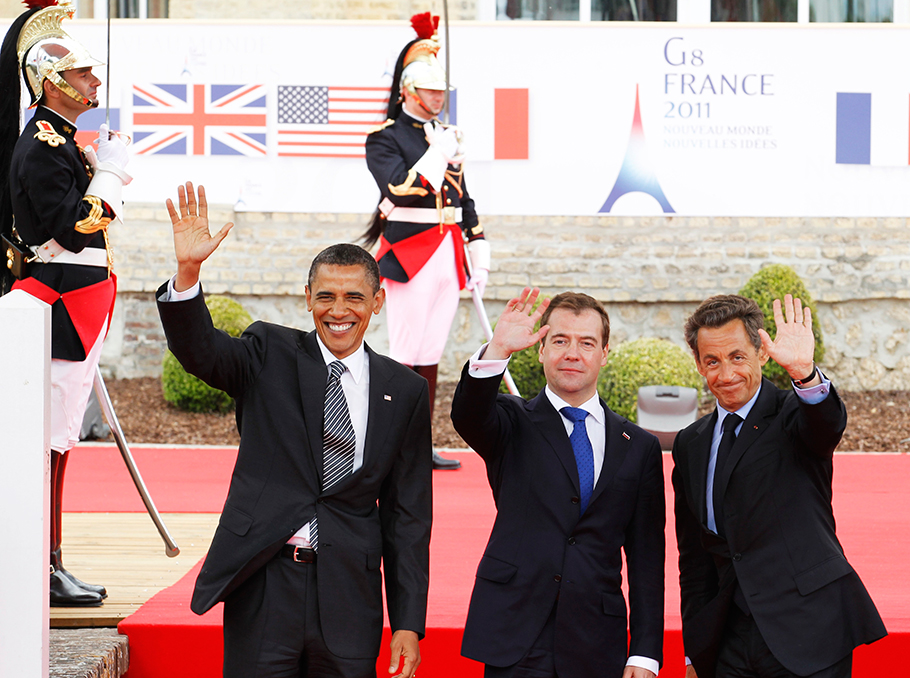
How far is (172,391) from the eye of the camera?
7.64 m

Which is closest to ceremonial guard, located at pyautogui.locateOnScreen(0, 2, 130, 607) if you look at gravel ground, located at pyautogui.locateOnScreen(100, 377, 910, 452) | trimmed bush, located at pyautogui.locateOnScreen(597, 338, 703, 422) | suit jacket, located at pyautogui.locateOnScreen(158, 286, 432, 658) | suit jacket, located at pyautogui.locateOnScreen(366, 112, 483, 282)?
suit jacket, located at pyautogui.locateOnScreen(158, 286, 432, 658)

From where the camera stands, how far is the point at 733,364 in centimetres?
250

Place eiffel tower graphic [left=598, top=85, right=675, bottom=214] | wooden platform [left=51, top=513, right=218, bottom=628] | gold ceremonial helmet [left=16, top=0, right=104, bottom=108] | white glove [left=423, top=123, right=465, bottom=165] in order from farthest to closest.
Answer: eiffel tower graphic [left=598, top=85, right=675, bottom=214]
white glove [left=423, top=123, right=465, bottom=165]
gold ceremonial helmet [left=16, top=0, right=104, bottom=108]
wooden platform [left=51, top=513, right=218, bottom=628]

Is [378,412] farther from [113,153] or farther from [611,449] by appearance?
[113,153]

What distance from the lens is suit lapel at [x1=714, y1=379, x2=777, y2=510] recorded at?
246 centimetres

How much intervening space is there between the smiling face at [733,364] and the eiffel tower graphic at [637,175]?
5706mm

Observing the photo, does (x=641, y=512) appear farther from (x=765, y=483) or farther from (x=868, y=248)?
(x=868, y=248)

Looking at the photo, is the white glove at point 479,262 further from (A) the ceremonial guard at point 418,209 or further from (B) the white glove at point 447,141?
(B) the white glove at point 447,141

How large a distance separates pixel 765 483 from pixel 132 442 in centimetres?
535

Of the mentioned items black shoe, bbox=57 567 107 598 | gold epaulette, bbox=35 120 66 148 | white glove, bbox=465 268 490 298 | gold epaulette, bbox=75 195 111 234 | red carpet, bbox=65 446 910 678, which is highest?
gold epaulette, bbox=35 120 66 148

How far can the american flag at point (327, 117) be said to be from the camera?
8.05 m

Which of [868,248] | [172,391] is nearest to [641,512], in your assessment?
[172,391]

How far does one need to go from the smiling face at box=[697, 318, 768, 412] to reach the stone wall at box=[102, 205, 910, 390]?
18.9ft

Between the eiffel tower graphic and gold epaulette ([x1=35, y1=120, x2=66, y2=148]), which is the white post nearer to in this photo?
gold epaulette ([x1=35, y1=120, x2=66, y2=148])
